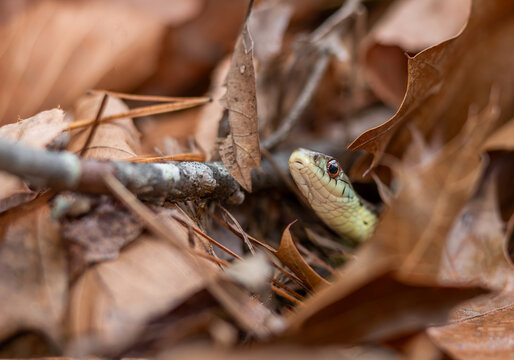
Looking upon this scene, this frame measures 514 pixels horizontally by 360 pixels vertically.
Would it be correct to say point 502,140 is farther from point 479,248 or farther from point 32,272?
point 32,272

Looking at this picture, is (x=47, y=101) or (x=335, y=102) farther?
(x=335, y=102)

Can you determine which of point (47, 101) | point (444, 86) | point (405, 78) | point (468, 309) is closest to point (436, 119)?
point (444, 86)

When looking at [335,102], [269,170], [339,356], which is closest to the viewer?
[339,356]

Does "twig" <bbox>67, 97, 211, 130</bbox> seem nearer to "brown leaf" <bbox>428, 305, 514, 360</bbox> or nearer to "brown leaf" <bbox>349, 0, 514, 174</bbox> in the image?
"brown leaf" <bbox>349, 0, 514, 174</bbox>

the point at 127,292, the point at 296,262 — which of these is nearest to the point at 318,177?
the point at 296,262

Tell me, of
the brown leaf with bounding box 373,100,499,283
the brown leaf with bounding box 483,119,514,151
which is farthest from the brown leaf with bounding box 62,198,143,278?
the brown leaf with bounding box 483,119,514,151

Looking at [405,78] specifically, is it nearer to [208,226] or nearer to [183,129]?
[183,129]

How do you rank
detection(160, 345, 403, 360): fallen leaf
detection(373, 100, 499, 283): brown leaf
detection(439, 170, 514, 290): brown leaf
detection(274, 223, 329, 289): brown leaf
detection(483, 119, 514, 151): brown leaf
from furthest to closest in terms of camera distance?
detection(483, 119, 514, 151): brown leaf
detection(439, 170, 514, 290): brown leaf
detection(274, 223, 329, 289): brown leaf
detection(373, 100, 499, 283): brown leaf
detection(160, 345, 403, 360): fallen leaf
